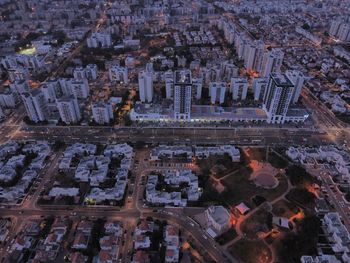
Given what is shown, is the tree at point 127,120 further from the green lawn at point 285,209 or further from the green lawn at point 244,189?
the green lawn at point 285,209

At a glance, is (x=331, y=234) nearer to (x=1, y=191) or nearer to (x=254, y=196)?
(x=254, y=196)

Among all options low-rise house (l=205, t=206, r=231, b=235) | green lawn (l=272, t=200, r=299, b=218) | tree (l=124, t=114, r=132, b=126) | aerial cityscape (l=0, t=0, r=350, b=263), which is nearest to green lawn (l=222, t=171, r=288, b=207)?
aerial cityscape (l=0, t=0, r=350, b=263)

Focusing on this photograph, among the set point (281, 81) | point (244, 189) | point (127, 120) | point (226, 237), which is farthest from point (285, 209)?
point (127, 120)

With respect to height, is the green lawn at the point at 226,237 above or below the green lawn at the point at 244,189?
below

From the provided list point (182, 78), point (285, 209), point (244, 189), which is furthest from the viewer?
point (182, 78)

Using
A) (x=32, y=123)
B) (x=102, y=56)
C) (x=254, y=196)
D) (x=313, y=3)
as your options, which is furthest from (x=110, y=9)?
(x=254, y=196)

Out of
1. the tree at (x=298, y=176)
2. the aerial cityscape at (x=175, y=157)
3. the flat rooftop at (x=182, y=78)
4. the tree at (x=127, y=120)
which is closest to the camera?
the aerial cityscape at (x=175, y=157)

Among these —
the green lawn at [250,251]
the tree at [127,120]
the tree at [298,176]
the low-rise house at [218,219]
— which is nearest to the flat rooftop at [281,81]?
the tree at [298,176]

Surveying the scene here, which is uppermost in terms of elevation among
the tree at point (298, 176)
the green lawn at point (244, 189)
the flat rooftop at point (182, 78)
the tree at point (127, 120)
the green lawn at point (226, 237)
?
the flat rooftop at point (182, 78)

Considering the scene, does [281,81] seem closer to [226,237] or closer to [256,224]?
→ [256,224]
